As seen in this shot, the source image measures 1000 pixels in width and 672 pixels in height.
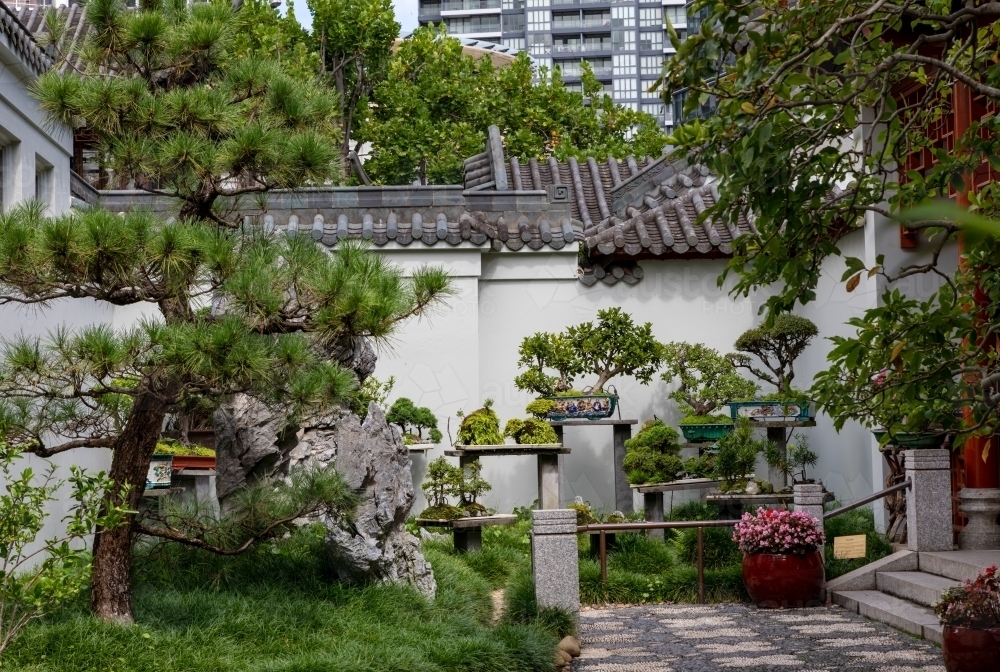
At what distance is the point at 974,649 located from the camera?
5.75 m

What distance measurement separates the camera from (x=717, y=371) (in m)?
10.8

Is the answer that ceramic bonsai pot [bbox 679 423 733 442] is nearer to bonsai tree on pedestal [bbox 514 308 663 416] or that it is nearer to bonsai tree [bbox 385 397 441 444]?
bonsai tree on pedestal [bbox 514 308 663 416]

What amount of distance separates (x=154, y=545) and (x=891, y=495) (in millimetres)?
6091

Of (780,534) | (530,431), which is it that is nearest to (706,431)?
(530,431)

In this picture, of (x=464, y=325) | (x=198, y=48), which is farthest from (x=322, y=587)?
(x=464, y=325)

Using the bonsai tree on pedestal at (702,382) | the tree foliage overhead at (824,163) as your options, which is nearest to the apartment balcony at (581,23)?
the bonsai tree on pedestal at (702,382)

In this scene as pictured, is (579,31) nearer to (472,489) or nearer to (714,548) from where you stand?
(472,489)

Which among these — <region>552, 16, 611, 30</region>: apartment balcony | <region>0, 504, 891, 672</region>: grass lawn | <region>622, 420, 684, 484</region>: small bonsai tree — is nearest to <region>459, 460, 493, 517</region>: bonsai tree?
<region>0, 504, 891, 672</region>: grass lawn

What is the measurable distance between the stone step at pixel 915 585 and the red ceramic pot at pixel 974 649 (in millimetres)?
1909

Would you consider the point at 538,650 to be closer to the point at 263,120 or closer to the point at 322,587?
the point at 322,587

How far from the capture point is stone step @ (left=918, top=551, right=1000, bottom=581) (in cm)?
782

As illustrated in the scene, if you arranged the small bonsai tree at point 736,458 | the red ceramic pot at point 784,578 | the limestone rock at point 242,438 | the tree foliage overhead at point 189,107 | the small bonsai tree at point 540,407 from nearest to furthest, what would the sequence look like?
the tree foliage overhead at point 189,107 → the limestone rock at point 242,438 → the red ceramic pot at point 784,578 → the small bonsai tree at point 736,458 → the small bonsai tree at point 540,407

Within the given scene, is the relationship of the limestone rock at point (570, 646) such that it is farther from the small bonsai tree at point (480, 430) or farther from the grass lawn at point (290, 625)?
the small bonsai tree at point (480, 430)

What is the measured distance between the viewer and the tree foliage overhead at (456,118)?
69.8ft
